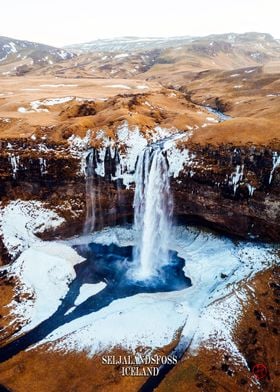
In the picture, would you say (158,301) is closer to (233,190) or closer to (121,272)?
(121,272)

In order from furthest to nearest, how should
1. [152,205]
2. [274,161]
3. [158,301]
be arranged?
[152,205] → [274,161] → [158,301]

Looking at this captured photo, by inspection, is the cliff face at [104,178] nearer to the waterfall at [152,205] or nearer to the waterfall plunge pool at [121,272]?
the waterfall at [152,205]

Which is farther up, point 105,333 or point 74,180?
point 74,180

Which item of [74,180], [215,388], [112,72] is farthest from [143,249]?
[112,72]

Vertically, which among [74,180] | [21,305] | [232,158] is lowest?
[21,305]

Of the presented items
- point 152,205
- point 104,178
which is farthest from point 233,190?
point 104,178

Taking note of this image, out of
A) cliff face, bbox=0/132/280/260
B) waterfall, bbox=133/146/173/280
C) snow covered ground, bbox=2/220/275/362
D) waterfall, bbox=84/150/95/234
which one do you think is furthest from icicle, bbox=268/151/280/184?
waterfall, bbox=84/150/95/234

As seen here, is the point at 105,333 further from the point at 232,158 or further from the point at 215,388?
the point at 232,158

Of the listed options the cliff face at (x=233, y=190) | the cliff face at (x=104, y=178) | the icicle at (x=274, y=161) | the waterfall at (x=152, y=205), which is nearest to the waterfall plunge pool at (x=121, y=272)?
the waterfall at (x=152, y=205)
